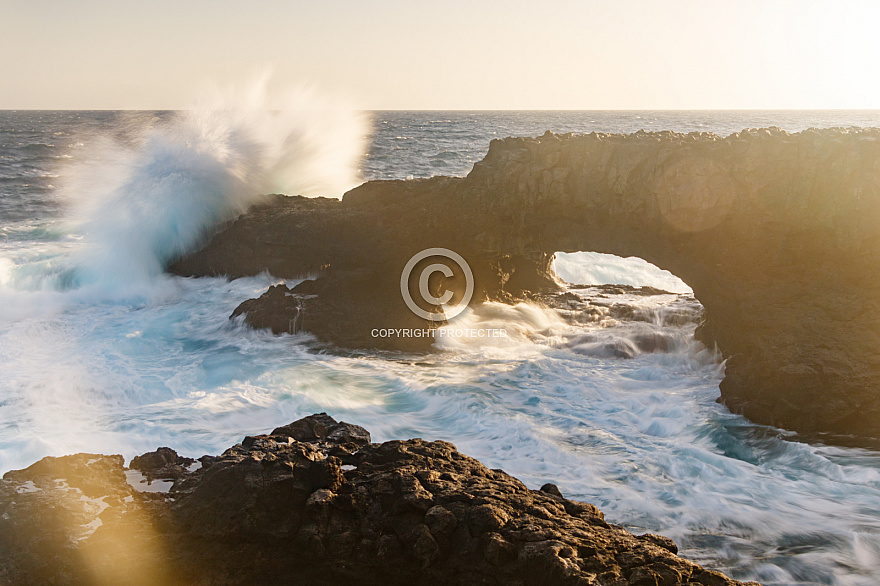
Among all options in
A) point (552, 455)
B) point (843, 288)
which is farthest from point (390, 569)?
point (843, 288)

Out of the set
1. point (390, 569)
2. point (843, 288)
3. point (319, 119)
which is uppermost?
point (319, 119)

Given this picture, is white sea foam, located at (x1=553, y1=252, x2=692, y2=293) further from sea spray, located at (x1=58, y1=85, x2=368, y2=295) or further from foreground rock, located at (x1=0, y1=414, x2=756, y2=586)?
foreground rock, located at (x1=0, y1=414, x2=756, y2=586)

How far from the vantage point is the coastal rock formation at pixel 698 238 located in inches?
283

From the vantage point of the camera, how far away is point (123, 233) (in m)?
13.0

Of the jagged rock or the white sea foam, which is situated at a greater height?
the white sea foam

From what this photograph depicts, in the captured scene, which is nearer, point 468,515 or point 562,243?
point 468,515

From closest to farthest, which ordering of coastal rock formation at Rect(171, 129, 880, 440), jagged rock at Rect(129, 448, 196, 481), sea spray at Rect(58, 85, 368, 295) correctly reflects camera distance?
jagged rock at Rect(129, 448, 196, 481) < coastal rock formation at Rect(171, 129, 880, 440) < sea spray at Rect(58, 85, 368, 295)

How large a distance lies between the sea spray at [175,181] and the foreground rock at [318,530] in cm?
871

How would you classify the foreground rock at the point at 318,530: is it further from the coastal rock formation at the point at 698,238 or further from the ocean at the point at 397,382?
the coastal rock formation at the point at 698,238

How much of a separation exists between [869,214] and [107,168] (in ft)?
44.8

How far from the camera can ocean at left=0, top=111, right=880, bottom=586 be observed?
5.38 metres

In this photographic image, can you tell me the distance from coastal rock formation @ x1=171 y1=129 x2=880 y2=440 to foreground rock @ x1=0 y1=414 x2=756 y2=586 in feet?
13.9

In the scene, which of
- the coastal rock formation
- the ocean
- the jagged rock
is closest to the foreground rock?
the jagged rock

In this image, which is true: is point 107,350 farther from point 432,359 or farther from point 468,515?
point 468,515
